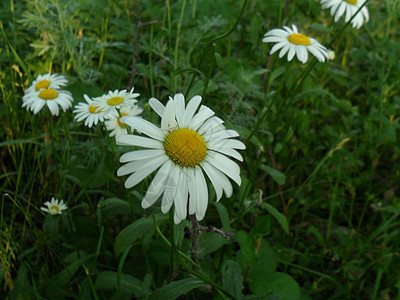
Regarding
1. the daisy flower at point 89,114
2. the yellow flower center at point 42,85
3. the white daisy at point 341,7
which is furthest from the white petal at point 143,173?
the white daisy at point 341,7

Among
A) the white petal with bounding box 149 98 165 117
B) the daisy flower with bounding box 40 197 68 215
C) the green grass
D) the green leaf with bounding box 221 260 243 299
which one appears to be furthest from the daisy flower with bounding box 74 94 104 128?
the green leaf with bounding box 221 260 243 299

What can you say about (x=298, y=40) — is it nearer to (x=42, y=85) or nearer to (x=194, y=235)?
(x=194, y=235)

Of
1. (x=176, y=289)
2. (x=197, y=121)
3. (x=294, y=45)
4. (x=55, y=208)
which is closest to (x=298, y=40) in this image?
(x=294, y=45)

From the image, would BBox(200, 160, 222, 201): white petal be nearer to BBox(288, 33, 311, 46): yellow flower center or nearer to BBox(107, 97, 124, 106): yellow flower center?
BBox(107, 97, 124, 106): yellow flower center

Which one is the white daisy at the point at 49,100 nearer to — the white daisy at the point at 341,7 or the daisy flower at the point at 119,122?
the daisy flower at the point at 119,122

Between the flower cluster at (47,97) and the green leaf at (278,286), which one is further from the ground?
the flower cluster at (47,97)

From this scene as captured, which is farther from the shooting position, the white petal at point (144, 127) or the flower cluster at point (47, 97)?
the flower cluster at point (47, 97)
